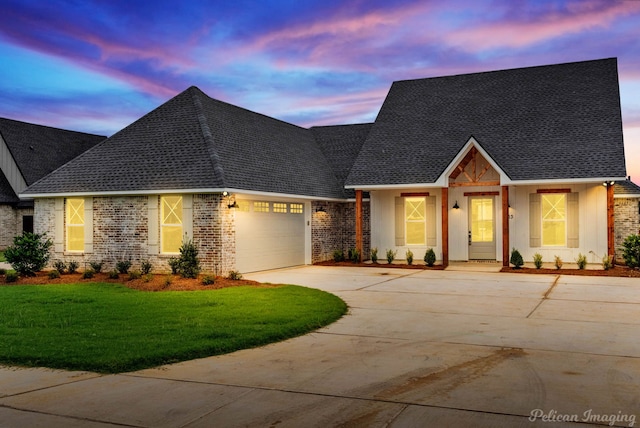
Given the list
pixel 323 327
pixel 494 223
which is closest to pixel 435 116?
pixel 494 223

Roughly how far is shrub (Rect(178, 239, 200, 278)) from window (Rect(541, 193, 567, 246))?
1277 cm

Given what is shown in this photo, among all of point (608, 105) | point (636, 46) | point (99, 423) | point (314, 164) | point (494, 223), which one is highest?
point (636, 46)

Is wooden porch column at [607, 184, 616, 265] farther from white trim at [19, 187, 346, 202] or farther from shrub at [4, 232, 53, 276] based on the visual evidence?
shrub at [4, 232, 53, 276]

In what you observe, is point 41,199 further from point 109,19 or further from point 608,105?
point 608,105

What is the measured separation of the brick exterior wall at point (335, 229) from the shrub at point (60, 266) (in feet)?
29.6

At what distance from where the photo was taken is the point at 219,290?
1471cm

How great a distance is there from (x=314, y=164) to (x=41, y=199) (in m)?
10.8

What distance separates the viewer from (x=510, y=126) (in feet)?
76.4

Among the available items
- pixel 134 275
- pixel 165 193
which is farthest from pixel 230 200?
pixel 134 275

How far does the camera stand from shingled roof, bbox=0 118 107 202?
3315cm

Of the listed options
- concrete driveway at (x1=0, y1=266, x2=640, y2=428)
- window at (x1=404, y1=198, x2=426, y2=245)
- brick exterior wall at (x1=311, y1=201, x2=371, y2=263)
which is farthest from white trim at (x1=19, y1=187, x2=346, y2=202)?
concrete driveway at (x1=0, y1=266, x2=640, y2=428)

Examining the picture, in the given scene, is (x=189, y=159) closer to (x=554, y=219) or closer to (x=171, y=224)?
(x=171, y=224)

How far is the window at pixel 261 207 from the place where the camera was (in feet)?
64.5

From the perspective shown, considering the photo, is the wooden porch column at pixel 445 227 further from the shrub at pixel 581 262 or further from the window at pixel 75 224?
the window at pixel 75 224
